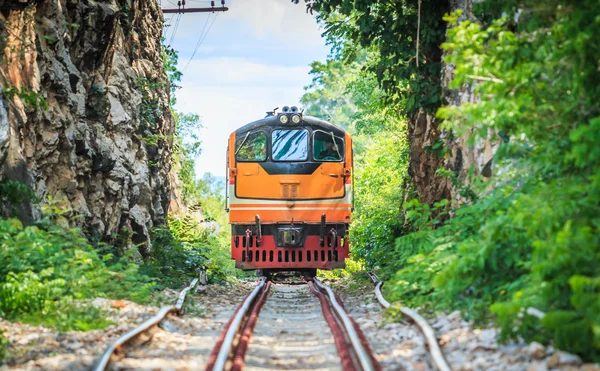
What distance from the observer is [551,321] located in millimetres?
5582

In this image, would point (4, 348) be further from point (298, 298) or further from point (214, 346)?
point (298, 298)

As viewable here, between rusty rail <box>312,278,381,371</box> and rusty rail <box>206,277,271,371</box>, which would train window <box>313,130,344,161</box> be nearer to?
rusty rail <box>206,277,271,371</box>

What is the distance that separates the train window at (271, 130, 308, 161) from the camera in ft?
53.2

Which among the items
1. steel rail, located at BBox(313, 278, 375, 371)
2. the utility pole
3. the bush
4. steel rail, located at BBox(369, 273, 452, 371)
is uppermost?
the utility pole

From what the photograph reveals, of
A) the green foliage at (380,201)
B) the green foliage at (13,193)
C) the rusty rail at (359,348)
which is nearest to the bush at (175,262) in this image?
the green foliage at (380,201)

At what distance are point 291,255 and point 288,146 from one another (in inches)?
95.2

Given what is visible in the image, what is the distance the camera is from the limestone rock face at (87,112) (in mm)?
11508

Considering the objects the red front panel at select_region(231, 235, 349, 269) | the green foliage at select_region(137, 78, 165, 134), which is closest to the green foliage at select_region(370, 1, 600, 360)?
the red front panel at select_region(231, 235, 349, 269)

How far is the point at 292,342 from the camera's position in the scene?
27.3 ft

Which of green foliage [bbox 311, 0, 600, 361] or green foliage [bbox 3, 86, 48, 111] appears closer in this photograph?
green foliage [bbox 311, 0, 600, 361]

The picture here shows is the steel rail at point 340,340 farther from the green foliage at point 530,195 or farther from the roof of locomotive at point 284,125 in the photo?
the roof of locomotive at point 284,125

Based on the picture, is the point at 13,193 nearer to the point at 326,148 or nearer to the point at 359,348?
the point at 359,348

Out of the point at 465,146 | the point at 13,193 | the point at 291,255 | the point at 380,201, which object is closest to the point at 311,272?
the point at 291,255

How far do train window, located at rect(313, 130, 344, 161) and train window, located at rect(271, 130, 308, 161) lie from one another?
244 millimetres
